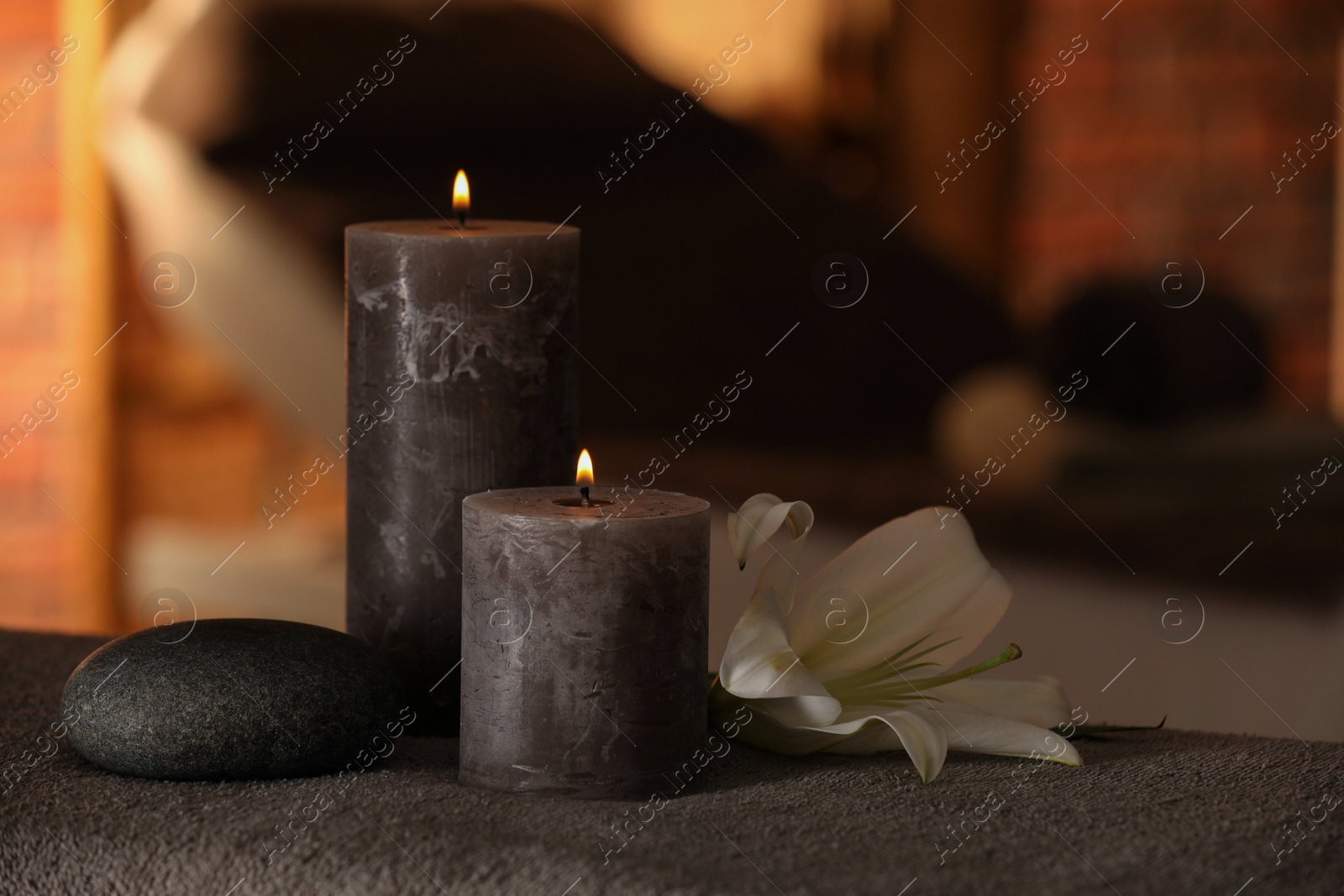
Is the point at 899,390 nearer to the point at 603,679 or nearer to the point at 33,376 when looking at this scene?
the point at 33,376

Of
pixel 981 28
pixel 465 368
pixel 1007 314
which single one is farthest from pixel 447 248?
pixel 981 28

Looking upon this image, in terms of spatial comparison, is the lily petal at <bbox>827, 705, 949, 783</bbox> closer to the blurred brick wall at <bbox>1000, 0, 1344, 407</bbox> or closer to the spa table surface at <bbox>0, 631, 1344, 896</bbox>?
the spa table surface at <bbox>0, 631, 1344, 896</bbox>

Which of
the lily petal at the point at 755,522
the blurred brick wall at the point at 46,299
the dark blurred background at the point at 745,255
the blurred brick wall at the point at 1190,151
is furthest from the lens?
the blurred brick wall at the point at 1190,151

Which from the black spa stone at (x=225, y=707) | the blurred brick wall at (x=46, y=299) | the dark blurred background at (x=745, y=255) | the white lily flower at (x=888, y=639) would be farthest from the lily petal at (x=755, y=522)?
the blurred brick wall at (x=46, y=299)

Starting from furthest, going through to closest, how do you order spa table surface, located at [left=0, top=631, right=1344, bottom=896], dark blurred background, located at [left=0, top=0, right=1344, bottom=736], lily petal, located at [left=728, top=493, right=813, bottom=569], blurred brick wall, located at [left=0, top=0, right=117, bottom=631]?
blurred brick wall, located at [left=0, top=0, right=117, bottom=631], dark blurred background, located at [left=0, top=0, right=1344, bottom=736], lily petal, located at [left=728, top=493, right=813, bottom=569], spa table surface, located at [left=0, top=631, right=1344, bottom=896]

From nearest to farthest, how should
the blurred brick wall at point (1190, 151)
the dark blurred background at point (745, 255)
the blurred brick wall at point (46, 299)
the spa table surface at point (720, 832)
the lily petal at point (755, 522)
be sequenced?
1. the spa table surface at point (720, 832)
2. the lily petal at point (755, 522)
3. the dark blurred background at point (745, 255)
4. the blurred brick wall at point (46, 299)
5. the blurred brick wall at point (1190, 151)

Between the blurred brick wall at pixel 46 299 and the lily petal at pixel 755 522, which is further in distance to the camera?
the blurred brick wall at pixel 46 299

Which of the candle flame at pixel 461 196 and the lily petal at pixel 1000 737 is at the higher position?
the candle flame at pixel 461 196

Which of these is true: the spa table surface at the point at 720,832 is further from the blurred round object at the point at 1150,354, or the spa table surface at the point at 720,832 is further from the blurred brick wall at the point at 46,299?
the blurred brick wall at the point at 46,299

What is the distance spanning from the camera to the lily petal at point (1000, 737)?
0.49m

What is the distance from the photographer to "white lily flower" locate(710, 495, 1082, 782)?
497mm

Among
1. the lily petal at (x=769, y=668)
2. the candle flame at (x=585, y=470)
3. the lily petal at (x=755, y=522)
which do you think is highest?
the candle flame at (x=585, y=470)

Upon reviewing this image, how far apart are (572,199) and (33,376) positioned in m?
0.70

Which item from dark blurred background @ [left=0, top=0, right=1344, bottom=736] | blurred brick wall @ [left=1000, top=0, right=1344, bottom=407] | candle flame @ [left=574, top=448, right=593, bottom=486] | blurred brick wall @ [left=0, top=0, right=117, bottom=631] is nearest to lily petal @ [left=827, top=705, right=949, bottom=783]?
candle flame @ [left=574, top=448, right=593, bottom=486]
